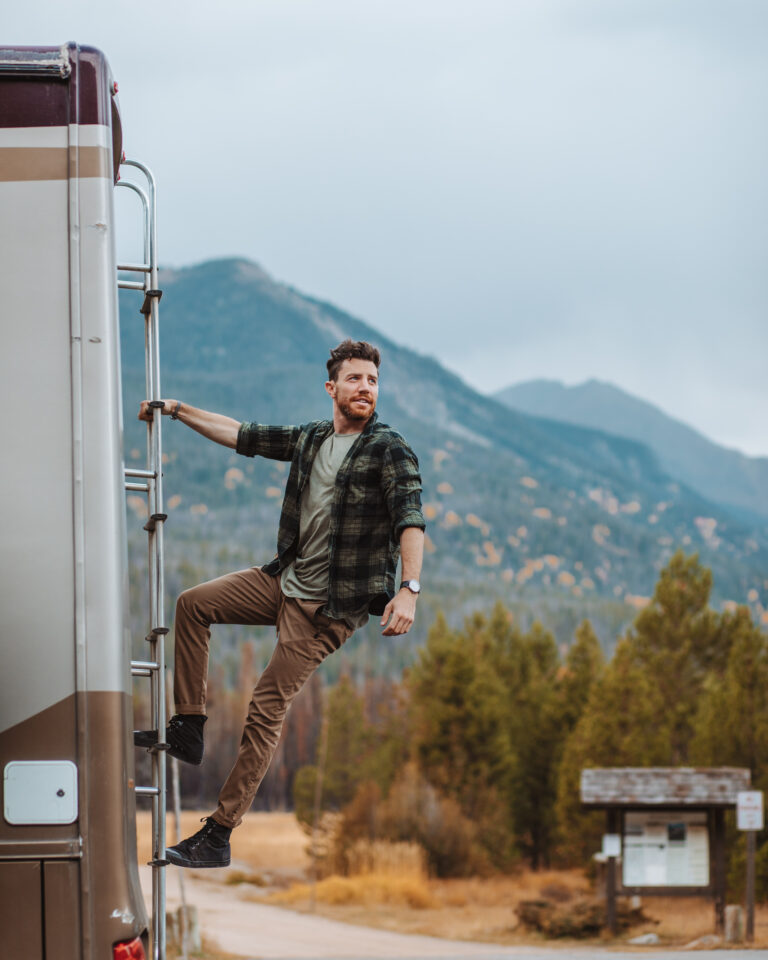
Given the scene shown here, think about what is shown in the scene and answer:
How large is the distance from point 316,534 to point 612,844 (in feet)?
64.3

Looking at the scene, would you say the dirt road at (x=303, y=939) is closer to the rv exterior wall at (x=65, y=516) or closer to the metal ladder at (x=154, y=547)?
the metal ladder at (x=154, y=547)

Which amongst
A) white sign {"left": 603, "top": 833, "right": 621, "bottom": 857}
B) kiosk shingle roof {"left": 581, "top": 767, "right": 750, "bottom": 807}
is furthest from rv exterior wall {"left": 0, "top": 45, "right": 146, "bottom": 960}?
white sign {"left": 603, "top": 833, "right": 621, "bottom": 857}

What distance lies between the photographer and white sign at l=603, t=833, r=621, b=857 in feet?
76.0

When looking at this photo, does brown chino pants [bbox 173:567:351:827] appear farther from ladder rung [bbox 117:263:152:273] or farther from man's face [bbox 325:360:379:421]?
ladder rung [bbox 117:263:152:273]

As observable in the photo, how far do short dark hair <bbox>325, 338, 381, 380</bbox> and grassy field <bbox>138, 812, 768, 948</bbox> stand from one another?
2065 cm

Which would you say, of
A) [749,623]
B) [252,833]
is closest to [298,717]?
[252,833]

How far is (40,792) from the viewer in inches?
141

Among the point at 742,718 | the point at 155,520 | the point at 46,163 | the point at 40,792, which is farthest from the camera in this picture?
the point at 742,718

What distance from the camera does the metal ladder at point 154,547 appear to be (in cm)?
428

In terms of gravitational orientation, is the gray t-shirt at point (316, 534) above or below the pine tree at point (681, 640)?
above

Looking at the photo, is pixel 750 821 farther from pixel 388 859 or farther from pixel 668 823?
pixel 388 859

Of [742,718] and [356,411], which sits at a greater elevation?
[356,411]

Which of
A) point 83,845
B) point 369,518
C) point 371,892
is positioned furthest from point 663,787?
point 83,845

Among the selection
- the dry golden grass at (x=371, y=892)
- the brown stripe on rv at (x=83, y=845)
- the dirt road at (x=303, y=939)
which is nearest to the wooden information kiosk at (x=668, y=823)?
the dirt road at (x=303, y=939)
